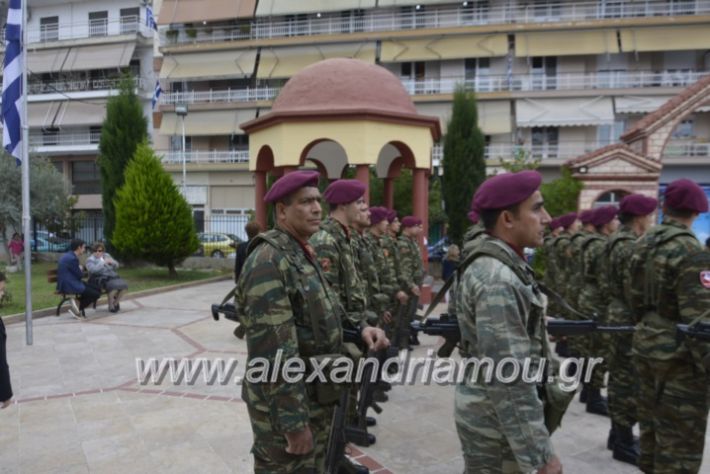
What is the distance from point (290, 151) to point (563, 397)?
8131mm

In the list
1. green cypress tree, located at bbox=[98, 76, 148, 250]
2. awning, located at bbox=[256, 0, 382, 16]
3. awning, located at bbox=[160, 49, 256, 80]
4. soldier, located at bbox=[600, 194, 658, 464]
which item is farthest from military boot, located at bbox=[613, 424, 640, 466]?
awning, located at bbox=[160, 49, 256, 80]

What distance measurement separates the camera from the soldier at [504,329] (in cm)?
186

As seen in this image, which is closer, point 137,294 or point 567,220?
point 567,220

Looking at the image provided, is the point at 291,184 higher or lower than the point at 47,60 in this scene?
lower

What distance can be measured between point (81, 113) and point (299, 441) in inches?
1316

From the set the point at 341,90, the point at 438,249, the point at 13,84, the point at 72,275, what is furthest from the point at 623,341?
the point at 438,249

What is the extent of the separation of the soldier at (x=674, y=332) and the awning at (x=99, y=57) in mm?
32247

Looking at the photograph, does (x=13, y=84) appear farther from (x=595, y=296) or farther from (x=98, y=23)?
(x=98, y=23)

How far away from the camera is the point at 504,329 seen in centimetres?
190

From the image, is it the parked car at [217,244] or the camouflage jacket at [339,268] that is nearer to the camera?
the camouflage jacket at [339,268]

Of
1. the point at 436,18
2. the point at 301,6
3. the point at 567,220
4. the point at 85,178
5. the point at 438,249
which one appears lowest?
the point at 438,249

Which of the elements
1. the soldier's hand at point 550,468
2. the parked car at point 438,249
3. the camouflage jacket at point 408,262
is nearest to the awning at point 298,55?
the parked car at point 438,249

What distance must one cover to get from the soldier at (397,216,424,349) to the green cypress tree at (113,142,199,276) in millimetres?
8679

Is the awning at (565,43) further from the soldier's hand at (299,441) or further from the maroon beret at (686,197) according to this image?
the soldier's hand at (299,441)
